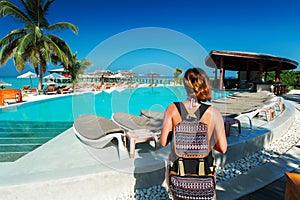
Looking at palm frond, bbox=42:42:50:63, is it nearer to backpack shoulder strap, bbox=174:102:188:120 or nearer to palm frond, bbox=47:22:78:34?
palm frond, bbox=47:22:78:34

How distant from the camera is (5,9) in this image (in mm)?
13391

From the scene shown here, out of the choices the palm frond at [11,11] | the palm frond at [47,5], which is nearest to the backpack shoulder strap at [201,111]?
the palm frond at [11,11]

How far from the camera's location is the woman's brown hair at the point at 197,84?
1.19m

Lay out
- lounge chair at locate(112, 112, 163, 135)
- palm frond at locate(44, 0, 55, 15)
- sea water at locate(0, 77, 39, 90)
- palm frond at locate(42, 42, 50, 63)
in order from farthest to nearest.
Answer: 1. sea water at locate(0, 77, 39, 90)
2. palm frond at locate(44, 0, 55, 15)
3. palm frond at locate(42, 42, 50, 63)
4. lounge chair at locate(112, 112, 163, 135)

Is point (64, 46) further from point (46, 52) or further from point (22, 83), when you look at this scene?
point (22, 83)

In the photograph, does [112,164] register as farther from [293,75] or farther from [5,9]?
[293,75]

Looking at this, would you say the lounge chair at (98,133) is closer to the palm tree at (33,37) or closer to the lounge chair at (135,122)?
the lounge chair at (135,122)

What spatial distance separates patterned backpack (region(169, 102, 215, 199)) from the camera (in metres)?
1.14

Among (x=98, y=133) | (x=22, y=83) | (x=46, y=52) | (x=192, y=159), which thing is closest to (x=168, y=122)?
(x=192, y=159)

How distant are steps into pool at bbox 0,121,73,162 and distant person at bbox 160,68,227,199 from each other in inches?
121

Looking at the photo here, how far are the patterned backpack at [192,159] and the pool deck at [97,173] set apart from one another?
40.3 inches

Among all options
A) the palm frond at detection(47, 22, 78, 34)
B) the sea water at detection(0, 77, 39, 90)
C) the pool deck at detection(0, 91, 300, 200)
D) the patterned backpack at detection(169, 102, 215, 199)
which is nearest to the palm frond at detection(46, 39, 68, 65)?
the palm frond at detection(47, 22, 78, 34)

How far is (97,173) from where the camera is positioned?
1980mm

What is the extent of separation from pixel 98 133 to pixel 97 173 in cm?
115
